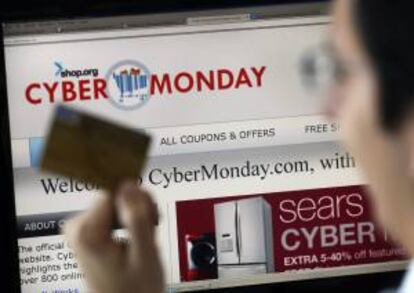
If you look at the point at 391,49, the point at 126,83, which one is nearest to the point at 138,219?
the point at 391,49

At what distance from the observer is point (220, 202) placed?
1.03 metres

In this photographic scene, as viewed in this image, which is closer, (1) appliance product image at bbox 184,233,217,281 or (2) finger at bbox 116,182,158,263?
(2) finger at bbox 116,182,158,263

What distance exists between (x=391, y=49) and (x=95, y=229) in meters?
0.25

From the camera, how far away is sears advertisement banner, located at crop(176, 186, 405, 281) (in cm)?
103

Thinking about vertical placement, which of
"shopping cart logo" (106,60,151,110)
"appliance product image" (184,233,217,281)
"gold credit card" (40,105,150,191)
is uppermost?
"shopping cart logo" (106,60,151,110)

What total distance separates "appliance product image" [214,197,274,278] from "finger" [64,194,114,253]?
431 millimetres

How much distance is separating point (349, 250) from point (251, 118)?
0.22m

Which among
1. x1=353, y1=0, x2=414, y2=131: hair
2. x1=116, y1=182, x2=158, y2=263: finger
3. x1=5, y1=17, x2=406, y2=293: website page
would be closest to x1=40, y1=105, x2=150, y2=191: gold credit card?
x1=116, y1=182, x2=158, y2=263: finger

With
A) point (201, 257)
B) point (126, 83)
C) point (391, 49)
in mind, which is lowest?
point (201, 257)

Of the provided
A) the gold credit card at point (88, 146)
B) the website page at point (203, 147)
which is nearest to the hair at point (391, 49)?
the gold credit card at point (88, 146)

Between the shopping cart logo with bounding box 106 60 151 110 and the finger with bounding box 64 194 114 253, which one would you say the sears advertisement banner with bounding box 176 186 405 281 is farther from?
the finger with bounding box 64 194 114 253

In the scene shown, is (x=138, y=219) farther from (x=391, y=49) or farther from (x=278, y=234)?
(x=278, y=234)

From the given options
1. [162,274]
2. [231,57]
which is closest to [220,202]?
[231,57]

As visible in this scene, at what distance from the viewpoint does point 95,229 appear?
0.61m
